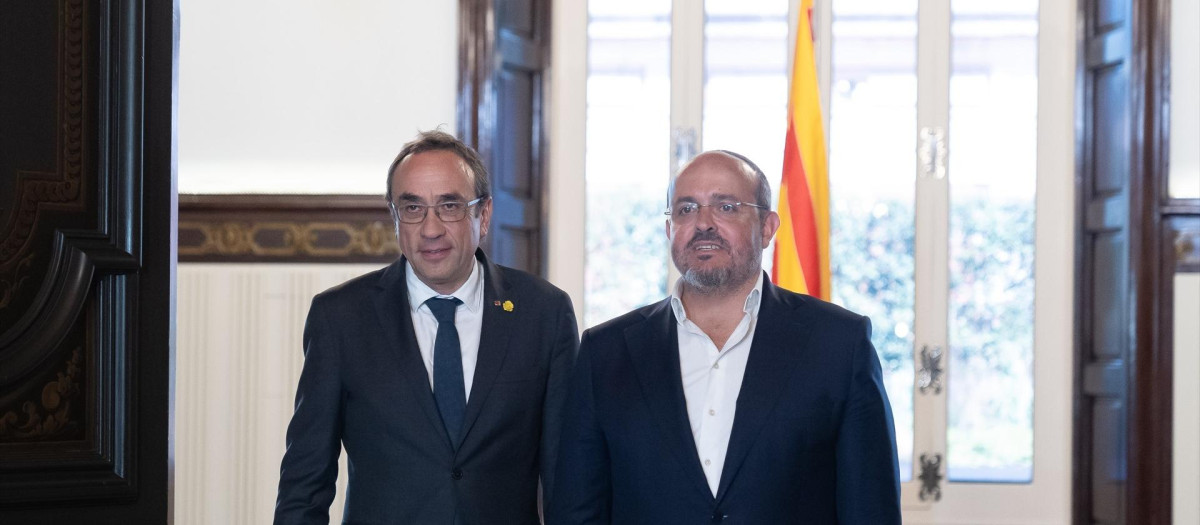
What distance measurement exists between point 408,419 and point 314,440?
0.59 ft

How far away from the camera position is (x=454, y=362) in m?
2.25

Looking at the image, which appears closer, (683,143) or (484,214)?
(484,214)

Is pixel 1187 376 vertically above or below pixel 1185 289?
below

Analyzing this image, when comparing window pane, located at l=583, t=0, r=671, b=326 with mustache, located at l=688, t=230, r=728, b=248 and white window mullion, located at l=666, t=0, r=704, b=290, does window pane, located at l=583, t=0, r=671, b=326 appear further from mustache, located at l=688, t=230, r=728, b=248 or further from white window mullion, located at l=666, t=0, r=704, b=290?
mustache, located at l=688, t=230, r=728, b=248

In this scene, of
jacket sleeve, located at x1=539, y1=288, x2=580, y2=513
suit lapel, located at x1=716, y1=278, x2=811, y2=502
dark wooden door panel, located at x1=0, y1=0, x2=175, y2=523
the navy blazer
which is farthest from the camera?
jacket sleeve, located at x1=539, y1=288, x2=580, y2=513

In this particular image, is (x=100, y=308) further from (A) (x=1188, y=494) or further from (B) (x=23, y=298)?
(A) (x=1188, y=494)

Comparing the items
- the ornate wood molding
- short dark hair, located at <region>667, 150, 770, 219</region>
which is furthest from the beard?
the ornate wood molding

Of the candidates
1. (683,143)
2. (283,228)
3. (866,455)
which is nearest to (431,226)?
(866,455)

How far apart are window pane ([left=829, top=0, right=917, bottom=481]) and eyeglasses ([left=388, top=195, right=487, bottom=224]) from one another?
2392 mm

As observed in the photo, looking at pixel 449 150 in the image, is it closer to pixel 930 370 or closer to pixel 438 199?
pixel 438 199

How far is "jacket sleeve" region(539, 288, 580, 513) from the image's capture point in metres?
2.28

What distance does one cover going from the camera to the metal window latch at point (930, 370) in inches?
170

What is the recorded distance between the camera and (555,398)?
231cm

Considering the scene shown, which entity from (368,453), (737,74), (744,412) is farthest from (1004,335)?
(368,453)
